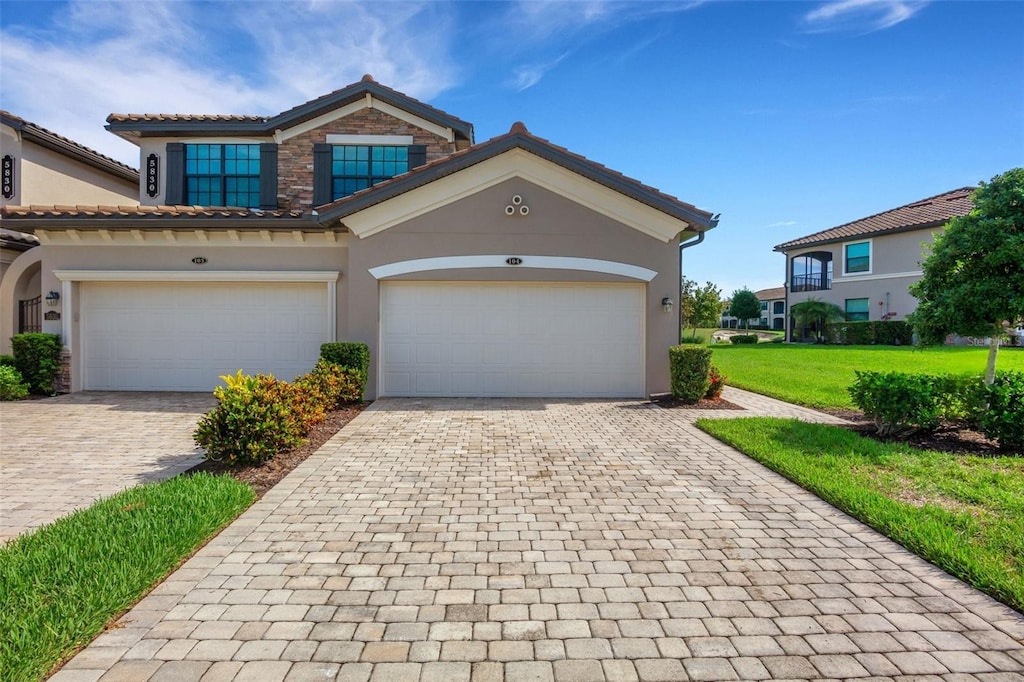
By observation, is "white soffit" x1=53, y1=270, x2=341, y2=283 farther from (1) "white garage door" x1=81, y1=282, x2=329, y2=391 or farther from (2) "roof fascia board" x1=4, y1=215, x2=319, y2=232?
(2) "roof fascia board" x1=4, y1=215, x2=319, y2=232

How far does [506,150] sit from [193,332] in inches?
327

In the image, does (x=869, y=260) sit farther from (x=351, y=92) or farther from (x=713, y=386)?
(x=351, y=92)

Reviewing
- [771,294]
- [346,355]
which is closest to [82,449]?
[346,355]

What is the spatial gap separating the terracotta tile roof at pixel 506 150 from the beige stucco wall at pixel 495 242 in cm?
70

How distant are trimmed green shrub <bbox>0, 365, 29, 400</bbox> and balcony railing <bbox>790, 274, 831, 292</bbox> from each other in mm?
40984

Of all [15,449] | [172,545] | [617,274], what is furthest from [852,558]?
[15,449]

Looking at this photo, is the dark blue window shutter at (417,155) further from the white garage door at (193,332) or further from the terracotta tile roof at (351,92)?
the white garage door at (193,332)

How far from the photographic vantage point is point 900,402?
691 cm

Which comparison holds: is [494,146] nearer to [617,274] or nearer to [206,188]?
[617,274]

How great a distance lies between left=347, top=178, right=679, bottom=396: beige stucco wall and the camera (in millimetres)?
10500

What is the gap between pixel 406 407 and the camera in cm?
970

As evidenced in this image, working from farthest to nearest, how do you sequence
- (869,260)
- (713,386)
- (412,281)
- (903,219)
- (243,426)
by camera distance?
1. (869,260)
2. (903,219)
3. (412,281)
4. (713,386)
5. (243,426)

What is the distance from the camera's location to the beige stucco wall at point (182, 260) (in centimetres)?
1116

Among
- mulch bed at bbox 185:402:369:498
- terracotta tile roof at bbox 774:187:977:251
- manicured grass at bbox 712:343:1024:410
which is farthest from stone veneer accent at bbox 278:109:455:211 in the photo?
terracotta tile roof at bbox 774:187:977:251
